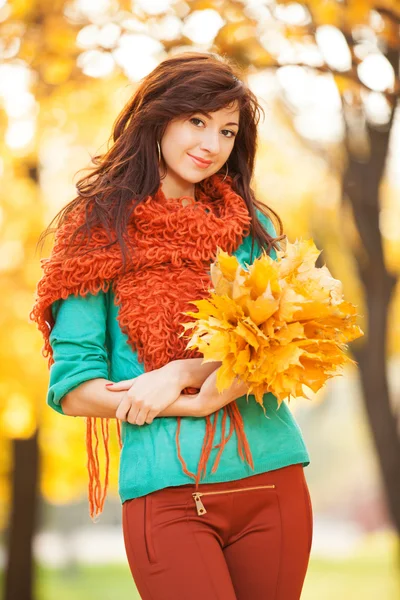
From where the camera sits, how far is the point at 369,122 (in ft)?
24.5

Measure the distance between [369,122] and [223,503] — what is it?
18.2ft

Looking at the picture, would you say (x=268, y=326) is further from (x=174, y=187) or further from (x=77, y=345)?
(x=174, y=187)

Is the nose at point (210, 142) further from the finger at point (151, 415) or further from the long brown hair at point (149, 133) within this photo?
the finger at point (151, 415)

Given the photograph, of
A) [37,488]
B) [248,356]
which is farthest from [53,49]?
[37,488]

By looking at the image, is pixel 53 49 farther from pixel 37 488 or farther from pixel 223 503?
pixel 37 488

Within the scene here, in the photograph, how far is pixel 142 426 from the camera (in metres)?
2.51

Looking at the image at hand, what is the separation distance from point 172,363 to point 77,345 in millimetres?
269

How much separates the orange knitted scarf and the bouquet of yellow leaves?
0.20m

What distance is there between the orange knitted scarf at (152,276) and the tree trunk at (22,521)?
8.01m

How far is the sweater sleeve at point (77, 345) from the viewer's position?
2.49m

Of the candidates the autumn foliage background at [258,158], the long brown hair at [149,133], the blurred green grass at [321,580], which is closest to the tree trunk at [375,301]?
the autumn foliage background at [258,158]

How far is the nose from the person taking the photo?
2674 millimetres

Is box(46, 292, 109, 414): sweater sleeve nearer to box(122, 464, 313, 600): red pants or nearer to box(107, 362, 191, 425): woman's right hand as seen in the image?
box(107, 362, 191, 425): woman's right hand

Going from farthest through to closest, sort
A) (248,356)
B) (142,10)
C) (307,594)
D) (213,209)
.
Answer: (307,594) < (142,10) < (213,209) < (248,356)
